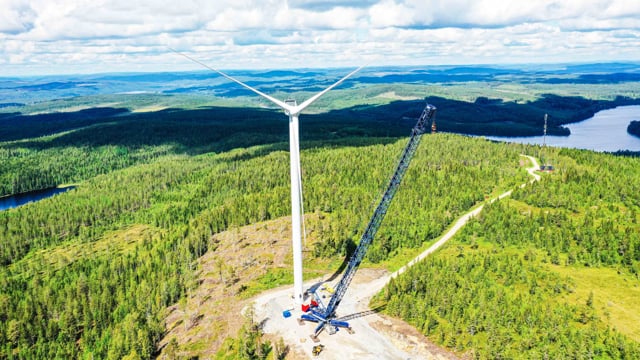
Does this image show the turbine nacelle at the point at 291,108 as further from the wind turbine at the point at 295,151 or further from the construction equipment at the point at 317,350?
the construction equipment at the point at 317,350

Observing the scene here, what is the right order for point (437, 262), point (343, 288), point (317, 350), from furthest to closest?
point (437, 262), point (343, 288), point (317, 350)

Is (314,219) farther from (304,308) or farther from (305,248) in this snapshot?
(304,308)

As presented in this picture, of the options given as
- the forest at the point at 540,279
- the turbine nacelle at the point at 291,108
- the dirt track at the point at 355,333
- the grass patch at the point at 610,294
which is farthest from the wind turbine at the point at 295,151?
the grass patch at the point at 610,294

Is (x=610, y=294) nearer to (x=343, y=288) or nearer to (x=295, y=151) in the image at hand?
(x=343, y=288)

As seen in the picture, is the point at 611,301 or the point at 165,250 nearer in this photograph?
the point at 611,301

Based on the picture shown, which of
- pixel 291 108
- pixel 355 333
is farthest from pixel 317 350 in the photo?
pixel 291 108

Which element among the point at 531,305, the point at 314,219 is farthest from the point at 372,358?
the point at 314,219

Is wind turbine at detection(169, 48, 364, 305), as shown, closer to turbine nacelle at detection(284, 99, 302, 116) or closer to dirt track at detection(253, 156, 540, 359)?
turbine nacelle at detection(284, 99, 302, 116)

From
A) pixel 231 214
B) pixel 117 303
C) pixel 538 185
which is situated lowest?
pixel 117 303
